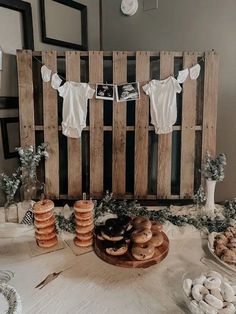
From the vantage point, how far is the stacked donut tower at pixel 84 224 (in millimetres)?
1170

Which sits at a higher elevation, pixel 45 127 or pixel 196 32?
pixel 196 32

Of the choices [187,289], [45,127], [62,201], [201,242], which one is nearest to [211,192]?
[201,242]

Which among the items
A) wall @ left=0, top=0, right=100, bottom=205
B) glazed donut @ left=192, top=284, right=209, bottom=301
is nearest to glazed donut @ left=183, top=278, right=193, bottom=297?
glazed donut @ left=192, top=284, right=209, bottom=301

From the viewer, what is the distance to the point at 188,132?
1468mm

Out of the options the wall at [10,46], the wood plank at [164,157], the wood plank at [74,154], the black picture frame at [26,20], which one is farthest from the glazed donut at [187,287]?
the black picture frame at [26,20]

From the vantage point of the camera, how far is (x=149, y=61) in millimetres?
1430

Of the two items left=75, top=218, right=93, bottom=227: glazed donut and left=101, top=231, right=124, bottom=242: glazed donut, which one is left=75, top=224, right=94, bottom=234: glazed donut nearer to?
left=75, top=218, right=93, bottom=227: glazed donut

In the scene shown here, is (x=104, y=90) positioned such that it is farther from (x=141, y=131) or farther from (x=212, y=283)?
(x=212, y=283)

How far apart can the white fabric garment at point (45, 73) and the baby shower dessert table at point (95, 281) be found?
794mm

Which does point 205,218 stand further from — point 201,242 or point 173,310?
point 173,310

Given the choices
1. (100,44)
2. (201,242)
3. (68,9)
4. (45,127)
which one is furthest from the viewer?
(100,44)

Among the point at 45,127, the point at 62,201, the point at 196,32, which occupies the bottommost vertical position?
the point at 62,201

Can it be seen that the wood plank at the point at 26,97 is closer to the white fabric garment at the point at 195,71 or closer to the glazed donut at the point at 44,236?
the glazed donut at the point at 44,236

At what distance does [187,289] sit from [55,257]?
0.53m
